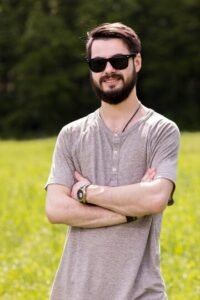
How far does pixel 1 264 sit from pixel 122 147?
518cm

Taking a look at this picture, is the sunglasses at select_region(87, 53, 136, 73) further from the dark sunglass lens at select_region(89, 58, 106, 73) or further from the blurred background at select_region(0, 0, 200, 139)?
the blurred background at select_region(0, 0, 200, 139)

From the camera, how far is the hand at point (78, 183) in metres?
3.70

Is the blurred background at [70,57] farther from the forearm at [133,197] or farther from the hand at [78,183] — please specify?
the forearm at [133,197]

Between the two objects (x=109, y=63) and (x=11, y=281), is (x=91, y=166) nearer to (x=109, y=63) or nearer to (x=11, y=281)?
(x=109, y=63)

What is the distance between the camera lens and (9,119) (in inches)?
1775

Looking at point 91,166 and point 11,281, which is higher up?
point 91,166

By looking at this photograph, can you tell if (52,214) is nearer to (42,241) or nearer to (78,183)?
(78,183)

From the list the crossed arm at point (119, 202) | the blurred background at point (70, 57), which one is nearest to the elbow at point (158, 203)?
the crossed arm at point (119, 202)

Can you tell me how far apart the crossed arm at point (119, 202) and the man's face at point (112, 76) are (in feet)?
1.16

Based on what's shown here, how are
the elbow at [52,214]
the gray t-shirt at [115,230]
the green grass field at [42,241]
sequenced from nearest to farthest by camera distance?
the gray t-shirt at [115,230]
the elbow at [52,214]
the green grass field at [42,241]

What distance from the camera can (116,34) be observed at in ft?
11.8

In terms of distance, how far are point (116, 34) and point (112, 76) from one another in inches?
7.0

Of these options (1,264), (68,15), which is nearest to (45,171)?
(1,264)

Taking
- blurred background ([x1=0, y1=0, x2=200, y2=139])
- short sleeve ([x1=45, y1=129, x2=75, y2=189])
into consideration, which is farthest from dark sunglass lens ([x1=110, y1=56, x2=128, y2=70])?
blurred background ([x1=0, y1=0, x2=200, y2=139])
